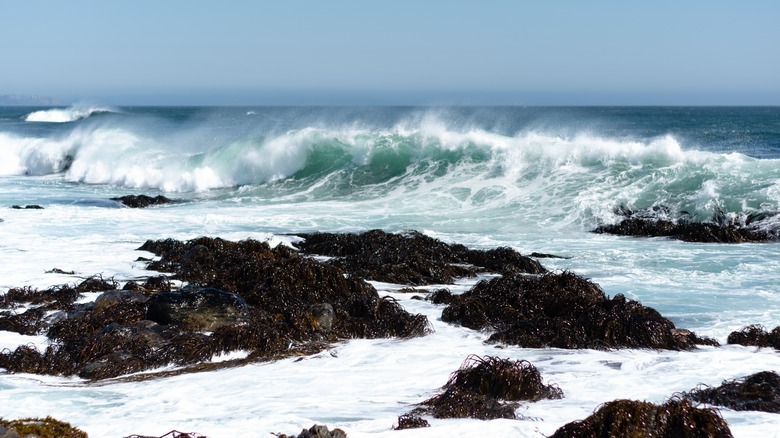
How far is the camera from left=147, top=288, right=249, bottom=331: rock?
824 centimetres

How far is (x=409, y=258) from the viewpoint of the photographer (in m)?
12.5

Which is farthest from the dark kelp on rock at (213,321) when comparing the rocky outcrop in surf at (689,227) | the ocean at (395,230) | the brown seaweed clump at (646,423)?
the rocky outcrop in surf at (689,227)

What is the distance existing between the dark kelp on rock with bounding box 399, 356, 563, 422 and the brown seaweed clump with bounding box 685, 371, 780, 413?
115 centimetres

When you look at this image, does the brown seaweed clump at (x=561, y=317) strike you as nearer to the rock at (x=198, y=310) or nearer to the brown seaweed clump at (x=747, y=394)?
the brown seaweed clump at (x=747, y=394)

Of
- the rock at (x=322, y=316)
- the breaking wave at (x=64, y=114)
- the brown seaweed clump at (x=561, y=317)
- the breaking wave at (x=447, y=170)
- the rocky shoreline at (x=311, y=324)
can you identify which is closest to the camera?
the rocky shoreline at (x=311, y=324)

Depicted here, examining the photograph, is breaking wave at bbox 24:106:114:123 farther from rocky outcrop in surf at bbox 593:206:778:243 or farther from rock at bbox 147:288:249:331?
rock at bbox 147:288:249:331

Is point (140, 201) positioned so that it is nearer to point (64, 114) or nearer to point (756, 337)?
point (756, 337)

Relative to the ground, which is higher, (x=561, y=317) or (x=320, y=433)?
(x=320, y=433)

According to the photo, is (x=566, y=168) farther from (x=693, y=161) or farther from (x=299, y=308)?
(x=299, y=308)

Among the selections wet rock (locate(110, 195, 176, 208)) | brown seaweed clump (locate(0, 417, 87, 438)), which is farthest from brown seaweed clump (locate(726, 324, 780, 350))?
wet rock (locate(110, 195, 176, 208))

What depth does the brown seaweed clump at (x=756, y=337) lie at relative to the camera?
8.00 meters

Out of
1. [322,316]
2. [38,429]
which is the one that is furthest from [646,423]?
[322,316]

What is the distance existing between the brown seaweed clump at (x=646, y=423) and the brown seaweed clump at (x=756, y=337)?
3.33 meters

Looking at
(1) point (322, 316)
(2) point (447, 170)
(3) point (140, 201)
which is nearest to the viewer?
(1) point (322, 316)
